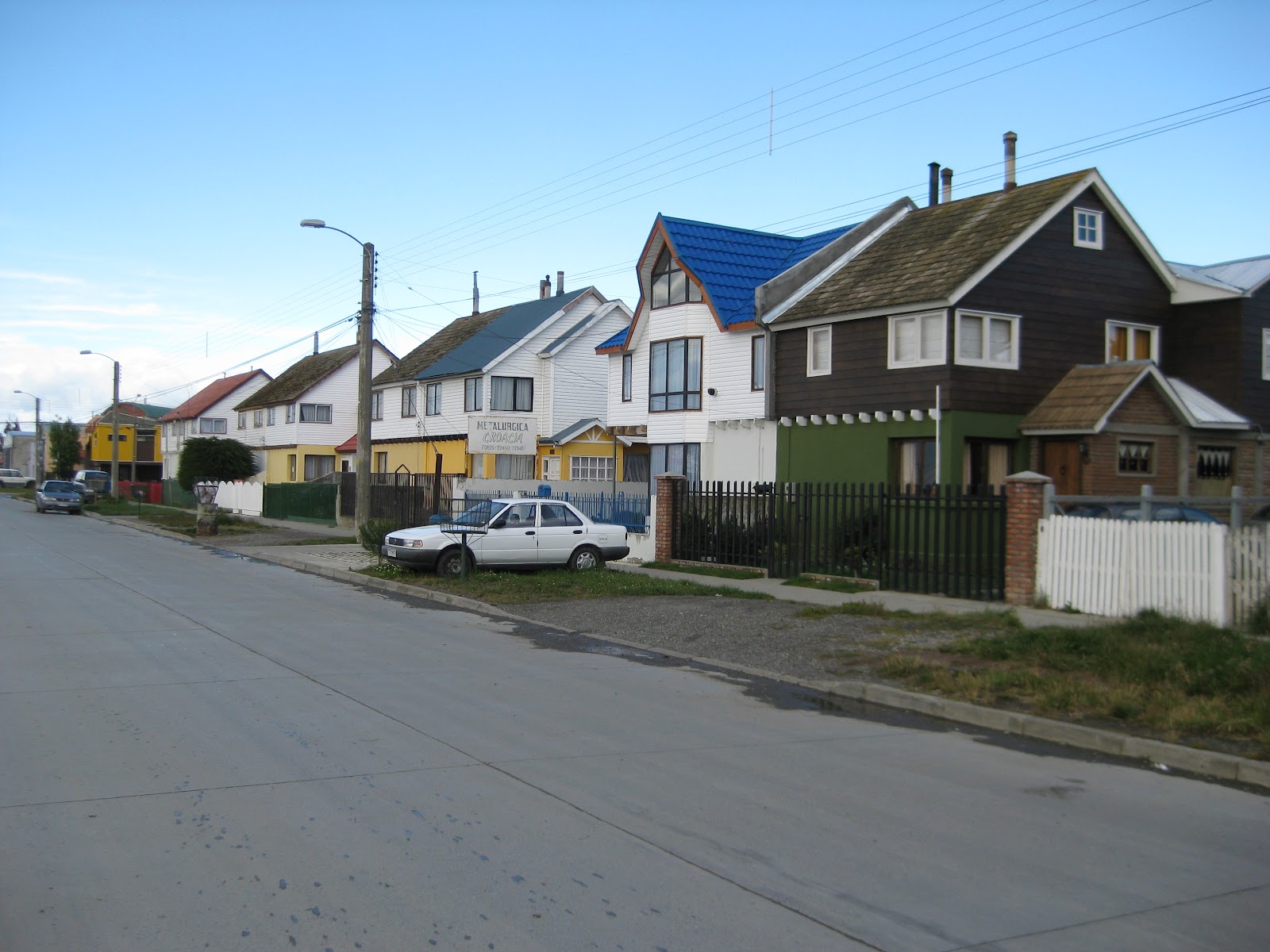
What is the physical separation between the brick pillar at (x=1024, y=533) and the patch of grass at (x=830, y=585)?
2.99m

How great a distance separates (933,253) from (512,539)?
476 inches

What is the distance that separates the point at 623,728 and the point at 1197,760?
4358 mm

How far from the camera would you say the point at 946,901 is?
534cm

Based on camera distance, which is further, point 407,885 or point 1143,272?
point 1143,272

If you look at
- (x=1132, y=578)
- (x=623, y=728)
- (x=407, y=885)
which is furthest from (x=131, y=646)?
(x=1132, y=578)

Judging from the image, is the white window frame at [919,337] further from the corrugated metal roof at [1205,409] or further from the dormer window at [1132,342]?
the dormer window at [1132,342]

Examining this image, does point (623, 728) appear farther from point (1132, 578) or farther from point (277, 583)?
point (277, 583)

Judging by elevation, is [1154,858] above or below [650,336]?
below

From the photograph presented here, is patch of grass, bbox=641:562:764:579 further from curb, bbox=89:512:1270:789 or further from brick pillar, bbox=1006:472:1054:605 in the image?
curb, bbox=89:512:1270:789

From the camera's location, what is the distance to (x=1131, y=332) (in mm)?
26469

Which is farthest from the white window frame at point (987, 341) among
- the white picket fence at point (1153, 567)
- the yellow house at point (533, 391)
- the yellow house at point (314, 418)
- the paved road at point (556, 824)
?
the yellow house at point (314, 418)

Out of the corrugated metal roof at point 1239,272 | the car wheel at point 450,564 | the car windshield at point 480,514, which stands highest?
the corrugated metal roof at point 1239,272

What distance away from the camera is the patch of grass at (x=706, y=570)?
21.5 m

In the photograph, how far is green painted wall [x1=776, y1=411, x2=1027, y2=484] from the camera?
2330 centimetres
